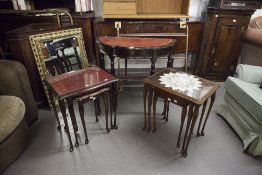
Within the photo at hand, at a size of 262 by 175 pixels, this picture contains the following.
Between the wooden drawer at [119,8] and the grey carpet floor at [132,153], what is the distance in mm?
1392

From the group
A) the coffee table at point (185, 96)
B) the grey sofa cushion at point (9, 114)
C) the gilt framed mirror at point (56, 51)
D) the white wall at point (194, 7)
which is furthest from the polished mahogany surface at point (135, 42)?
the grey sofa cushion at point (9, 114)

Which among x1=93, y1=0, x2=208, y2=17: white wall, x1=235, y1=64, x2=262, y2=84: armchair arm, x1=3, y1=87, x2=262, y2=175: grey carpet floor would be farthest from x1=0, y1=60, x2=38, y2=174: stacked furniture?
x1=235, y1=64, x2=262, y2=84: armchair arm

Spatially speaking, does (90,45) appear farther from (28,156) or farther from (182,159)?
(182,159)

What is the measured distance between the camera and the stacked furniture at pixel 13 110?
148cm

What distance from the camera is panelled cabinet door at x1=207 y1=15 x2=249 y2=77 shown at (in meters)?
2.59

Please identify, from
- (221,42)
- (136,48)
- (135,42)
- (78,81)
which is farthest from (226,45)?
(78,81)

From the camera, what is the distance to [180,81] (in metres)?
1.68

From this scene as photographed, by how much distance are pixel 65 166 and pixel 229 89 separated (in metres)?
1.76

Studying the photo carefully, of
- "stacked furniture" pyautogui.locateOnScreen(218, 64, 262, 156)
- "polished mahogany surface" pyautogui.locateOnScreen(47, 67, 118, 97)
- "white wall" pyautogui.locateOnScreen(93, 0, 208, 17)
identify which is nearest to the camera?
"polished mahogany surface" pyautogui.locateOnScreen(47, 67, 118, 97)

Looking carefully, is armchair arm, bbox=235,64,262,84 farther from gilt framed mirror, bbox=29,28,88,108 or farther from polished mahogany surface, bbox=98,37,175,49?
gilt framed mirror, bbox=29,28,88,108

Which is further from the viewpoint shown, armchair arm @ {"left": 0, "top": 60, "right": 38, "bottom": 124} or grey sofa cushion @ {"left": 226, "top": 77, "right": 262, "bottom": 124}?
armchair arm @ {"left": 0, "top": 60, "right": 38, "bottom": 124}

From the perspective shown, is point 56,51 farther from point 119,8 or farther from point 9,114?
point 119,8

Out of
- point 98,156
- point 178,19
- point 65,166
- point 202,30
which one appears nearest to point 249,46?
point 202,30

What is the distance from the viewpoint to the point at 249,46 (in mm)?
2832
